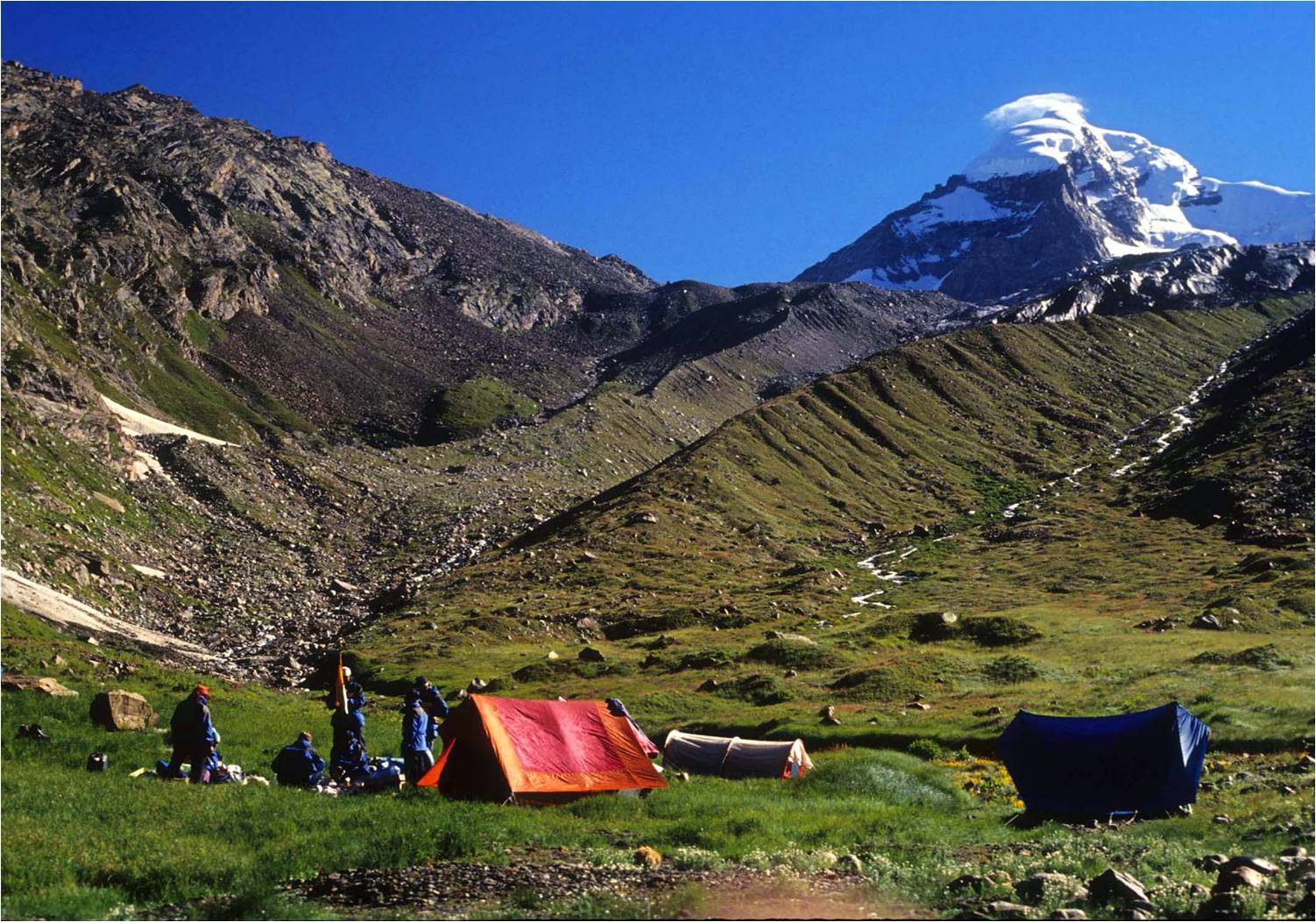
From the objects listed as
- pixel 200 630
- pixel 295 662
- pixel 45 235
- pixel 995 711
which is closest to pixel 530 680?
pixel 295 662

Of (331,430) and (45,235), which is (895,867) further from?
(45,235)

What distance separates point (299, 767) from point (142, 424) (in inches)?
4778

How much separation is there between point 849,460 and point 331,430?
286 ft

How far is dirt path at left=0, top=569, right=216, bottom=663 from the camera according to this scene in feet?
177

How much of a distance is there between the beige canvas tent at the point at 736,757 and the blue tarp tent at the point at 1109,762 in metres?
6.39

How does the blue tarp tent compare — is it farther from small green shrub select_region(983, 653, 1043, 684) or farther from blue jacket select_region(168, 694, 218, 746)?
small green shrub select_region(983, 653, 1043, 684)

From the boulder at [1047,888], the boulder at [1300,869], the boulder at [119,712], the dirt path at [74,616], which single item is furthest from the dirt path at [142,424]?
the boulder at [1300,869]

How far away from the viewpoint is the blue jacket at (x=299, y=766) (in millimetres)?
22122

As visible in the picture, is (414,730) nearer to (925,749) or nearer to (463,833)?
(463,833)

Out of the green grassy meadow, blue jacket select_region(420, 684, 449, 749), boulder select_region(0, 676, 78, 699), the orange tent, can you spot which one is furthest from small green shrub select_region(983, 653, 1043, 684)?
boulder select_region(0, 676, 78, 699)

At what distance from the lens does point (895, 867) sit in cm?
1700

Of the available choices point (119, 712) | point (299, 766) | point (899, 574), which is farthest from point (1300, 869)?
point (899, 574)

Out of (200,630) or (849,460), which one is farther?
(849,460)

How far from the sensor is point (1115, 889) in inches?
587
